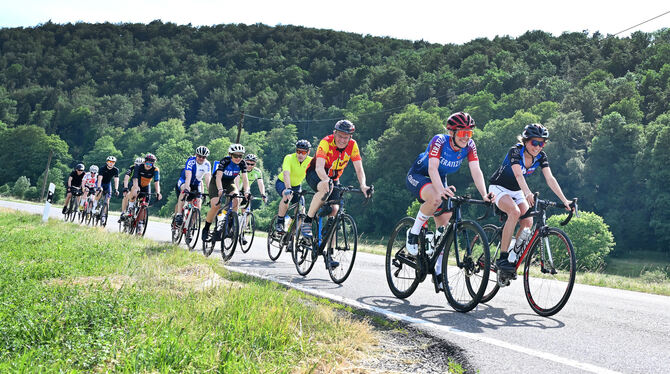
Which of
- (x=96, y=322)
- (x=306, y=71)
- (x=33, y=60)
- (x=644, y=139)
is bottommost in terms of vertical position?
(x=96, y=322)

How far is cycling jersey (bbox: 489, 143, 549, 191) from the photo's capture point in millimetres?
6543

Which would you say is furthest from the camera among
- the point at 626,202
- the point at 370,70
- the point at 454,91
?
the point at 370,70

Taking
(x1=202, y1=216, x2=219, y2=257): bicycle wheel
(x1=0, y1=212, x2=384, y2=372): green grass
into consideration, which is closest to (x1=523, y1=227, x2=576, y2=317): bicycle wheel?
(x1=0, y1=212, x2=384, y2=372): green grass

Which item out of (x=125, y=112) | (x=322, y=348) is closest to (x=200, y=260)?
(x=322, y=348)

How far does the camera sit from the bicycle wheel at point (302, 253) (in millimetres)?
8148

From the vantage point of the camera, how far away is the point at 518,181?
6.44m

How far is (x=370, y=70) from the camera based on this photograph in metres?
132

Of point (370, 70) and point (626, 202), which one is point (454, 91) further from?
point (626, 202)

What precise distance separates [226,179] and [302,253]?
277cm

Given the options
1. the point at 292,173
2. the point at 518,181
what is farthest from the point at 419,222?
the point at 292,173

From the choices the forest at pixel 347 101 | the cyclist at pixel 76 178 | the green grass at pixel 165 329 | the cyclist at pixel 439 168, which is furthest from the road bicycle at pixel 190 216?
the forest at pixel 347 101

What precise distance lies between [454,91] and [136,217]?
98505 mm

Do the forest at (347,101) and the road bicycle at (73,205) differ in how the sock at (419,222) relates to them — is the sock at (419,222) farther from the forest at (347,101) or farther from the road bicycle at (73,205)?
the forest at (347,101)

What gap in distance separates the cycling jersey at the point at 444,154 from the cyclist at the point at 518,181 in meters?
0.46
